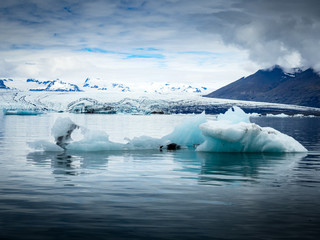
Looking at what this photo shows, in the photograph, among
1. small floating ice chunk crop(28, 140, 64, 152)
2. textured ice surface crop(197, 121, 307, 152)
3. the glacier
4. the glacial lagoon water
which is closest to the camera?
the glacial lagoon water

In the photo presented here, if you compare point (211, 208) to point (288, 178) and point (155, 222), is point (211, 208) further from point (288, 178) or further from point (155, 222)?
point (288, 178)

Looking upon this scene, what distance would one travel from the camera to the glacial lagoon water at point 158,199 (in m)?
6.34

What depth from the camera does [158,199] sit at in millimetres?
8508

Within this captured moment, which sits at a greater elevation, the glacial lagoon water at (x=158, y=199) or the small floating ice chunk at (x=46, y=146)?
the small floating ice chunk at (x=46, y=146)

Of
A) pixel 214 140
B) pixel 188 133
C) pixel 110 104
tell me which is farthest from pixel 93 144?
pixel 110 104

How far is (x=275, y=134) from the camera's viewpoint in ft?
61.0

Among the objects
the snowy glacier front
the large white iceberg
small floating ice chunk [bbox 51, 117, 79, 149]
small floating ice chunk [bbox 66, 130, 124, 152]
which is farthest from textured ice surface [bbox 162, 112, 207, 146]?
small floating ice chunk [bbox 51, 117, 79, 149]

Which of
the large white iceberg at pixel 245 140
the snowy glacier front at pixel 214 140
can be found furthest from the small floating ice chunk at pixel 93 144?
the large white iceberg at pixel 245 140

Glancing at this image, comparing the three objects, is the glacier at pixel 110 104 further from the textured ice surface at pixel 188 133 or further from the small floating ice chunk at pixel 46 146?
the small floating ice chunk at pixel 46 146

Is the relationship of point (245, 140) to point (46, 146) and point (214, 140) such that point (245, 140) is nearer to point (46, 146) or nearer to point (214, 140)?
point (214, 140)

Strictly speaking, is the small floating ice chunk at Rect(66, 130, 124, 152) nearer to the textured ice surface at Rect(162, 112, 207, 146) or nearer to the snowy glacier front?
→ the snowy glacier front

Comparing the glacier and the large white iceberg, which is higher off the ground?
the glacier

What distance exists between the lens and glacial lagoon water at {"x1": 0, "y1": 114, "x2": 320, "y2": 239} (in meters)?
6.34

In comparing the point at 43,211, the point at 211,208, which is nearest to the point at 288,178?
the point at 211,208
